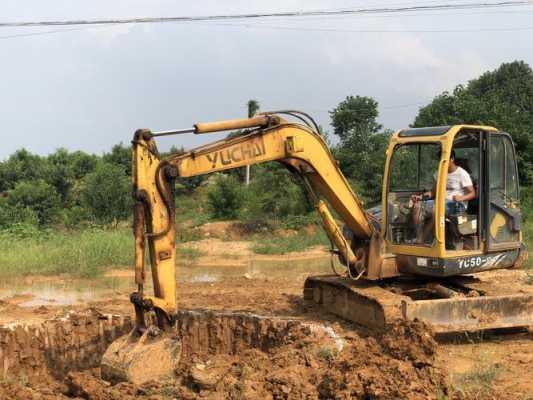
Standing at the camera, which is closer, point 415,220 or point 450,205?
point 450,205

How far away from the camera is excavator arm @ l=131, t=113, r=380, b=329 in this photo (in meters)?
6.16

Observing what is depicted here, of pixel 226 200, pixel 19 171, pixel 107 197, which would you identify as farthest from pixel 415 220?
pixel 19 171

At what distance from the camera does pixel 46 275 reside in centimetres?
1424

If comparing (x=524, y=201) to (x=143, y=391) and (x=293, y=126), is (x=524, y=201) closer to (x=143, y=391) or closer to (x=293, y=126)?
(x=293, y=126)

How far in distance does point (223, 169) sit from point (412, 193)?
112 inches

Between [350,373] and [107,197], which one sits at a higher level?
[107,197]

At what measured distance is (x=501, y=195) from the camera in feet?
26.2

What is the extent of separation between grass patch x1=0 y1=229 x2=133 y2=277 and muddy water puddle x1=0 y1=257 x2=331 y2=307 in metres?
0.57

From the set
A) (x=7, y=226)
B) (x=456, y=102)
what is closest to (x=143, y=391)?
(x=7, y=226)

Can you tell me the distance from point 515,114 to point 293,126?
19.9 meters

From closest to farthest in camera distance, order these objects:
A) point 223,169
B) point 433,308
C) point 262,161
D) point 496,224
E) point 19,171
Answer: point 223,169 → point 262,161 → point 433,308 → point 496,224 → point 19,171

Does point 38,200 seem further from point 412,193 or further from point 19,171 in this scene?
point 412,193

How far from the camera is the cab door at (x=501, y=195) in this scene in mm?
7844

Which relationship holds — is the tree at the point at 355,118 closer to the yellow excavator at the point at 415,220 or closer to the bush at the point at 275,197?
the bush at the point at 275,197
